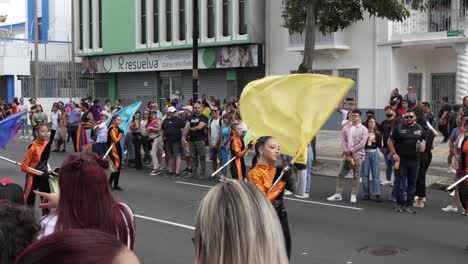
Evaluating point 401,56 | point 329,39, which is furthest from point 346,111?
point 329,39

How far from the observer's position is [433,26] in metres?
23.0

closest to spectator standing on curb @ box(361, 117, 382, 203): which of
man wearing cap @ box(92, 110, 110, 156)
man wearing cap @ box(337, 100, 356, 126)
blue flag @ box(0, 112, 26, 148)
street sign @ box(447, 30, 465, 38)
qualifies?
man wearing cap @ box(337, 100, 356, 126)

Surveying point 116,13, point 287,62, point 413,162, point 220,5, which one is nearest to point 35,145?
point 413,162

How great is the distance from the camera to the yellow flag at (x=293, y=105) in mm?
6324

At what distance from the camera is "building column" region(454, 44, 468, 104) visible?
21500 mm

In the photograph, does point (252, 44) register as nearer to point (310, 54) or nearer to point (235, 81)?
point (235, 81)

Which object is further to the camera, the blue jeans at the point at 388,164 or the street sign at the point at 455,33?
the street sign at the point at 455,33

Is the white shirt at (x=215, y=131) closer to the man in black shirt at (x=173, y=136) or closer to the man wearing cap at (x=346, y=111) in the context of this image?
the man in black shirt at (x=173, y=136)

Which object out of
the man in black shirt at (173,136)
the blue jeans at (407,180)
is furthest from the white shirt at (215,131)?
the blue jeans at (407,180)

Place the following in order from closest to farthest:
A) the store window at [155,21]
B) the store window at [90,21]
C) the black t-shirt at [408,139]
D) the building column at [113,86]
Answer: the black t-shirt at [408,139] → the store window at [155,21] → the building column at [113,86] → the store window at [90,21]

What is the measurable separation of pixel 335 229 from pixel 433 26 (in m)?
15.9

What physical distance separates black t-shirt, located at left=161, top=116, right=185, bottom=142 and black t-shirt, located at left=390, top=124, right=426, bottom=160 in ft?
20.8

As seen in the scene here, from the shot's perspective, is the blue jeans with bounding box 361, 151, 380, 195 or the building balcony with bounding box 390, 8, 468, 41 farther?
the building balcony with bounding box 390, 8, 468, 41

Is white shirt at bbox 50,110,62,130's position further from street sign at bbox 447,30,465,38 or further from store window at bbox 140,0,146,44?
street sign at bbox 447,30,465,38
